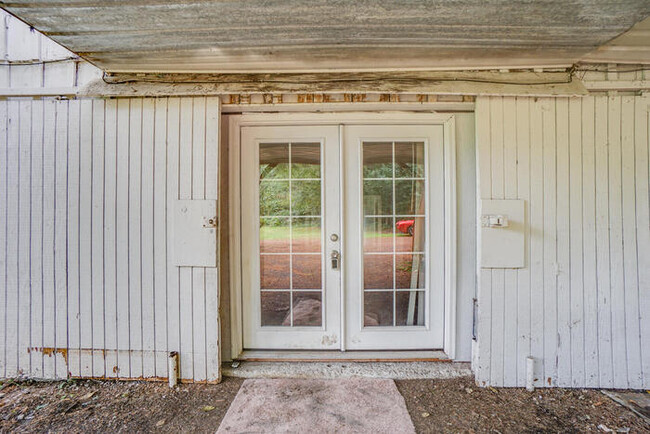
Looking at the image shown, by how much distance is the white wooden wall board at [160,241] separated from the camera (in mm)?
2189

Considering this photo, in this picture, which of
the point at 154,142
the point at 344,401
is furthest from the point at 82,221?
the point at 344,401

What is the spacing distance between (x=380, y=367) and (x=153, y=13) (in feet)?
9.33

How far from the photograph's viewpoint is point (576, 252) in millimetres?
2123

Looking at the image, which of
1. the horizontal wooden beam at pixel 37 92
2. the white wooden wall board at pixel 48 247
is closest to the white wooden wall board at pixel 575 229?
the horizontal wooden beam at pixel 37 92

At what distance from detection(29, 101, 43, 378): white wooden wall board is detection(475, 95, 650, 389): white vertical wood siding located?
347 cm

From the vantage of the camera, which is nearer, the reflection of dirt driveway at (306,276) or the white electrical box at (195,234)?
the white electrical box at (195,234)

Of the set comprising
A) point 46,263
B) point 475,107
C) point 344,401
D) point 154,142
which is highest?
point 475,107

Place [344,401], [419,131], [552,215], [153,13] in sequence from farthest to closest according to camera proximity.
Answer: [419,131], [552,215], [344,401], [153,13]

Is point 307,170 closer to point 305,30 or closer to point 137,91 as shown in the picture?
point 305,30

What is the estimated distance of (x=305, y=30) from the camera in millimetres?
1700

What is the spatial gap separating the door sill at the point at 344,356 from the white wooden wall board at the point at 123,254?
90 centimetres

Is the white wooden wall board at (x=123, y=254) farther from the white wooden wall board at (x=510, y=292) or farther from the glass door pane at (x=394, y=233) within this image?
the white wooden wall board at (x=510, y=292)

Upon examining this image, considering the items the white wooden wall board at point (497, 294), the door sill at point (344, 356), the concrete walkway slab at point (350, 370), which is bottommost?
the concrete walkway slab at point (350, 370)

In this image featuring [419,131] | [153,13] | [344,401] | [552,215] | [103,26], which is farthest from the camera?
[419,131]
